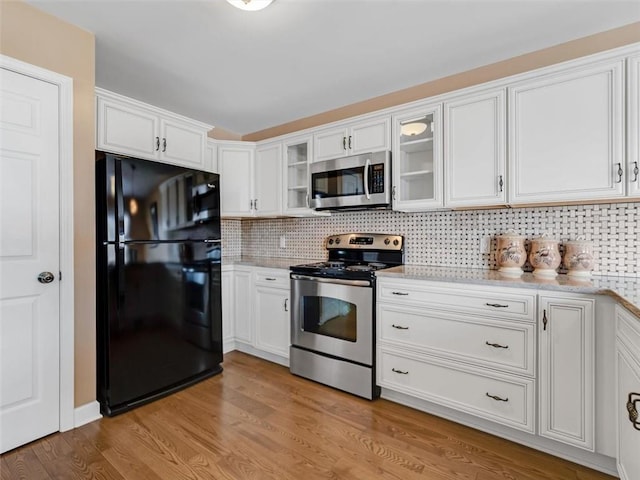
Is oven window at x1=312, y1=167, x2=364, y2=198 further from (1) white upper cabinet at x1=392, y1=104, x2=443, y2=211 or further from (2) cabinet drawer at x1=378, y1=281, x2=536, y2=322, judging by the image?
(2) cabinet drawer at x1=378, y1=281, x2=536, y2=322

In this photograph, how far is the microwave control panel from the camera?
267 cm

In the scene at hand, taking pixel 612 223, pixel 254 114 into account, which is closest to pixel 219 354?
pixel 254 114

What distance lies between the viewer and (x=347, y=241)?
3.18 m

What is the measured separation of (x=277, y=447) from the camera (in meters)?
1.88

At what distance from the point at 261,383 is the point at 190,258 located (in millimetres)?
1150

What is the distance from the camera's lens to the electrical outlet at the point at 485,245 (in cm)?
249

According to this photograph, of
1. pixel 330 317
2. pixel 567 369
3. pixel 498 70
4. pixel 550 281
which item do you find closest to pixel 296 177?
pixel 330 317

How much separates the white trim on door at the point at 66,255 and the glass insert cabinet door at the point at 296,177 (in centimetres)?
176

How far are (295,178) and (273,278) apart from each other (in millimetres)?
1027

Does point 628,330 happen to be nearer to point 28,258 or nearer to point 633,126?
point 633,126

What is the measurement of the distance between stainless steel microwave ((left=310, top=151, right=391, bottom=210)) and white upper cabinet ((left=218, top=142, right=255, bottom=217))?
0.84 m

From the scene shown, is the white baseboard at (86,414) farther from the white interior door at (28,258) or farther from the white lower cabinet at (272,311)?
the white lower cabinet at (272,311)

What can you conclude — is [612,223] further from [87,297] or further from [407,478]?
[87,297]

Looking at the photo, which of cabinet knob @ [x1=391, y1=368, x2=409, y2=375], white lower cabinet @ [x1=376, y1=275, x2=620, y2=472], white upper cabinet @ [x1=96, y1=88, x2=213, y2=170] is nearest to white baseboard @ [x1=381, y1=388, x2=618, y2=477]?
white lower cabinet @ [x1=376, y1=275, x2=620, y2=472]
